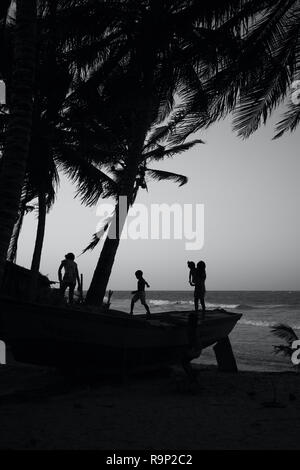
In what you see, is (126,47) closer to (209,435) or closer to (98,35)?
(98,35)

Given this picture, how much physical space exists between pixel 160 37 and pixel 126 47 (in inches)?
149

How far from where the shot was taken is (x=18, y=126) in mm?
6562

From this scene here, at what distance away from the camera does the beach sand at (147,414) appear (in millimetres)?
4703

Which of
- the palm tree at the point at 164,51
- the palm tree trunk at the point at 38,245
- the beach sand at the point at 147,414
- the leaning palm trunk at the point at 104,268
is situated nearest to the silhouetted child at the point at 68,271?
the leaning palm trunk at the point at 104,268

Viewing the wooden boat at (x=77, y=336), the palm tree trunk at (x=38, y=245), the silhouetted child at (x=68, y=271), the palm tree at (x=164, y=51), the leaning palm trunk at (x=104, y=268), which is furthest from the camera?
the palm tree trunk at (x=38, y=245)

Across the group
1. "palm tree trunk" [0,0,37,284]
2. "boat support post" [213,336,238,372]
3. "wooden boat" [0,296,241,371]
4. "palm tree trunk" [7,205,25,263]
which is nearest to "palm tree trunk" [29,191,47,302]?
"palm tree trunk" [7,205,25,263]

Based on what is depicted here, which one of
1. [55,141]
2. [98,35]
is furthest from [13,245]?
[98,35]

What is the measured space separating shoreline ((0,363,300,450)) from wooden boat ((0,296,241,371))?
1.67 ft

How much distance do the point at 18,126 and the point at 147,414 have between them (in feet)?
14.8

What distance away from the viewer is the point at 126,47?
10867 mm

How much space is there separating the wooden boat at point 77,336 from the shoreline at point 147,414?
1.67 feet

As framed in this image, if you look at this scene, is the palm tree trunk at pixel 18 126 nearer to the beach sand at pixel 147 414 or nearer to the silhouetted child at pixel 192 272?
the beach sand at pixel 147 414

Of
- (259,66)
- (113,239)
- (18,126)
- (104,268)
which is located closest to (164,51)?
(259,66)

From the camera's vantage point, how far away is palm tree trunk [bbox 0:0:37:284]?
20.6 ft
